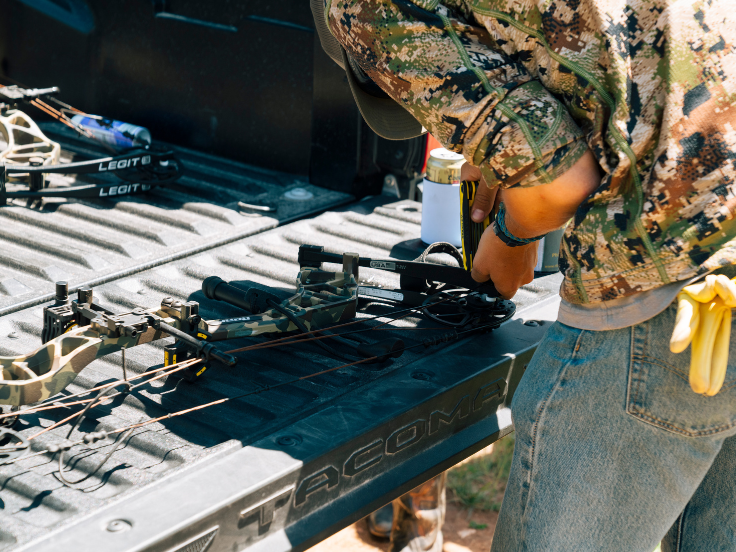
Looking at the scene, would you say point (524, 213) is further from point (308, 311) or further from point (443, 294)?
point (443, 294)

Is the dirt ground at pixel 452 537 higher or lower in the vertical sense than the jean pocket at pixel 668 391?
lower

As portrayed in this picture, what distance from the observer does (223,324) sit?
1.97 m

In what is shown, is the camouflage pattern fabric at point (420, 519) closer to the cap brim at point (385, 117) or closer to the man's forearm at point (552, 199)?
the cap brim at point (385, 117)

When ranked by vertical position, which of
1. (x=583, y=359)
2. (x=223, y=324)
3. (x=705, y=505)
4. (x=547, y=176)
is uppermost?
(x=547, y=176)

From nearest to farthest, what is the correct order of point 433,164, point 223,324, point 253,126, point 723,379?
point 723,379
point 223,324
point 433,164
point 253,126

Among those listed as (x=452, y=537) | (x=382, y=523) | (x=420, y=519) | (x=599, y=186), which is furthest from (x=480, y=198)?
(x=452, y=537)

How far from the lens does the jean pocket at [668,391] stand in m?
1.43

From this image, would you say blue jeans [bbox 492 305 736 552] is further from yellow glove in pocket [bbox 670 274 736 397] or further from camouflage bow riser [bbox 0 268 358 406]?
camouflage bow riser [bbox 0 268 358 406]

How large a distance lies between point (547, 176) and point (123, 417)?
3.32ft

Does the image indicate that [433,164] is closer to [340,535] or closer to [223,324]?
[223,324]

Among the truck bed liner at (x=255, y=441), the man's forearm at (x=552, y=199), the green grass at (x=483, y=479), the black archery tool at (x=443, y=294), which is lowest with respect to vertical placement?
the green grass at (x=483, y=479)

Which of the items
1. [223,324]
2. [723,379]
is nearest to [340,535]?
[223,324]

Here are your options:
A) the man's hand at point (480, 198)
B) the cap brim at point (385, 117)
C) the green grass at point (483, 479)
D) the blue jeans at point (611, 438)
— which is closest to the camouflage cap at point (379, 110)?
the cap brim at point (385, 117)

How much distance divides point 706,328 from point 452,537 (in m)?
2.64
